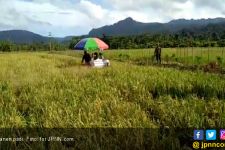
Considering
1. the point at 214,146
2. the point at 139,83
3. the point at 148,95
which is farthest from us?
the point at 139,83

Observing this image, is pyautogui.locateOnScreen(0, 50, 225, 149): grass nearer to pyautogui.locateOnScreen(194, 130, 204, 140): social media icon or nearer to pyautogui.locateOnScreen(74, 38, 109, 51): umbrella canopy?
pyautogui.locateOnScreen(194, 130, 204, 140): social media icon

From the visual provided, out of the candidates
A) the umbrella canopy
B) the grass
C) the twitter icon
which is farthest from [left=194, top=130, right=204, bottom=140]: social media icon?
the umbrella canopy

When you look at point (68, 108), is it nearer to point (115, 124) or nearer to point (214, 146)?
point (115, 124)

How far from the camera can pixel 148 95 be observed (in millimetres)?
7895

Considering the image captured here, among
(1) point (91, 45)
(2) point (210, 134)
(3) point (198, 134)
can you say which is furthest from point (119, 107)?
(1) point (91, 45)

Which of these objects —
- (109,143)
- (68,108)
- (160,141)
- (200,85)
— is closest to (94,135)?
(109,143)

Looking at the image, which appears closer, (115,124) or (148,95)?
(115,124)

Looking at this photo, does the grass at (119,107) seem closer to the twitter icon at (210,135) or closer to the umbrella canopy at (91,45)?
the twitter icon at (210,135)

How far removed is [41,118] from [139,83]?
3860 mm

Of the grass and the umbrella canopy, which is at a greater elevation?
the umbrella canopy

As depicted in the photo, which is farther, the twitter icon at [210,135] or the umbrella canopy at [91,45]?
the umbrella canopy at [91,45]

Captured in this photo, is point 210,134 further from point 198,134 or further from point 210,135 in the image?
point 198,134

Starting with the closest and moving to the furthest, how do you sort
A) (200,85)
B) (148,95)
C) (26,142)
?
(26,142), (148,95), (200,85)

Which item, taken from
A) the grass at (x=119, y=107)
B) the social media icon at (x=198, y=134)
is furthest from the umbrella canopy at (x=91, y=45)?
the social media icon at (x=198, y=134)
